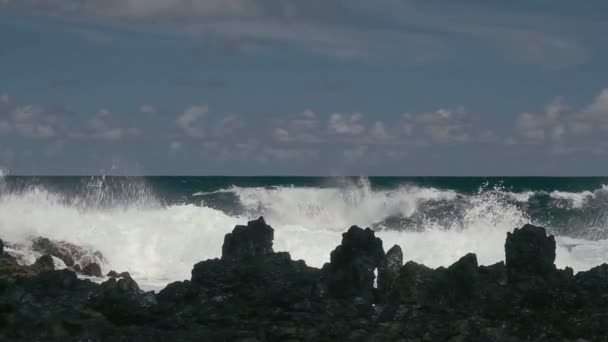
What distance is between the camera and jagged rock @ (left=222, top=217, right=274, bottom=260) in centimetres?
2292

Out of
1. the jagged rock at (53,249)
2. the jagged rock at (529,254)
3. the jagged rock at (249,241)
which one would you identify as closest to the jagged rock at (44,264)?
the jagged rock at (249,241)

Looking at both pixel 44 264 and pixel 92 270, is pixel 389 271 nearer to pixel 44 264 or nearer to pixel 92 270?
pixel 44 264

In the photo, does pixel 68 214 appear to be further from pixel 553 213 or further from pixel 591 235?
pixel 553 213

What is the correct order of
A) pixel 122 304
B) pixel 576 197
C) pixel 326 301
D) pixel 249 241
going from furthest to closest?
pixel 576 197, pixel 249 241, pixel 326 301, pixel 122 304

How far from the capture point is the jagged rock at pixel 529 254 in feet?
70.1

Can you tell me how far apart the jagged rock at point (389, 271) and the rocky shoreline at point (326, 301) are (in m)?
0.03

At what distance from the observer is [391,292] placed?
21.5 meters

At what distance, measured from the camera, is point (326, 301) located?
66.9 feet

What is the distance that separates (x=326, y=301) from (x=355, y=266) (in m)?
1.49

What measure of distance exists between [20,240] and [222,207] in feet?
189

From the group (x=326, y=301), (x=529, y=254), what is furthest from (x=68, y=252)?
(x=529, y=254)

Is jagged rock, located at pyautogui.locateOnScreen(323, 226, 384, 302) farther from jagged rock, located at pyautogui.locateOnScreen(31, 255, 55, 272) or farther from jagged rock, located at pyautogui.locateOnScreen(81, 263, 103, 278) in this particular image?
jagged rock, located at pyautogui.locateOnScreen(81, 263, 103, 278)

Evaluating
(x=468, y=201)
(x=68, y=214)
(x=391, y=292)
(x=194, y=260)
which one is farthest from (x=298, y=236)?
(x=468, y=201)

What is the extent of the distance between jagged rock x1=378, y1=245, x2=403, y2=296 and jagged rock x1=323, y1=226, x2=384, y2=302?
158 millimetres
